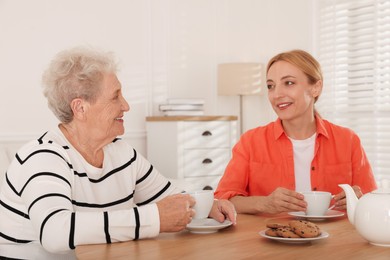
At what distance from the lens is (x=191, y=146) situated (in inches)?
184

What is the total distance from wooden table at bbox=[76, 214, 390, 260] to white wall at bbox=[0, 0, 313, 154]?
9.10 feet

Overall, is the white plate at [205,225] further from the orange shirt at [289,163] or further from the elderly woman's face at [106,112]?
the orange shirt at [289,163]

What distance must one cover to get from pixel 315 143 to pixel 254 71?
9.01 ft

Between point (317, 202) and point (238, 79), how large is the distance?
3325 millimetres

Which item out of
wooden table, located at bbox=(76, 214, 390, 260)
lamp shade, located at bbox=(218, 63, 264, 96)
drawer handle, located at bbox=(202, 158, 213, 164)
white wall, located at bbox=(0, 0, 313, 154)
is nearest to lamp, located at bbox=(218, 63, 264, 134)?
lamp shade, located at bbox=(218, 63, 264, 96)

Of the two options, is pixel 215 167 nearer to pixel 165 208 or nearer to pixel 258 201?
pixel 258 201

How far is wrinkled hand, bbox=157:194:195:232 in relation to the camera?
5.11 ft

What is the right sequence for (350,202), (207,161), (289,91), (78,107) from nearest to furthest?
(350,202) < (78,107) < (289,91) < (207,161)

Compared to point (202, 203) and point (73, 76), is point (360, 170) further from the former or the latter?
point (73, 76)

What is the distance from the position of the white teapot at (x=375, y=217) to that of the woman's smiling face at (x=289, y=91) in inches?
37.4

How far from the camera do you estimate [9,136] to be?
14.0 ft

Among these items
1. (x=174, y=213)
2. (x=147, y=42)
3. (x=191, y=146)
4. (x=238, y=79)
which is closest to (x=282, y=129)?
(x=174, y=213)

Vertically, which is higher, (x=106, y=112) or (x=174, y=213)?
(x=106, y=112)

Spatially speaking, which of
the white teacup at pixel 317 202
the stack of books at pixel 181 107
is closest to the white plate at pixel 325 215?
the white teacup at pixel 317 202
